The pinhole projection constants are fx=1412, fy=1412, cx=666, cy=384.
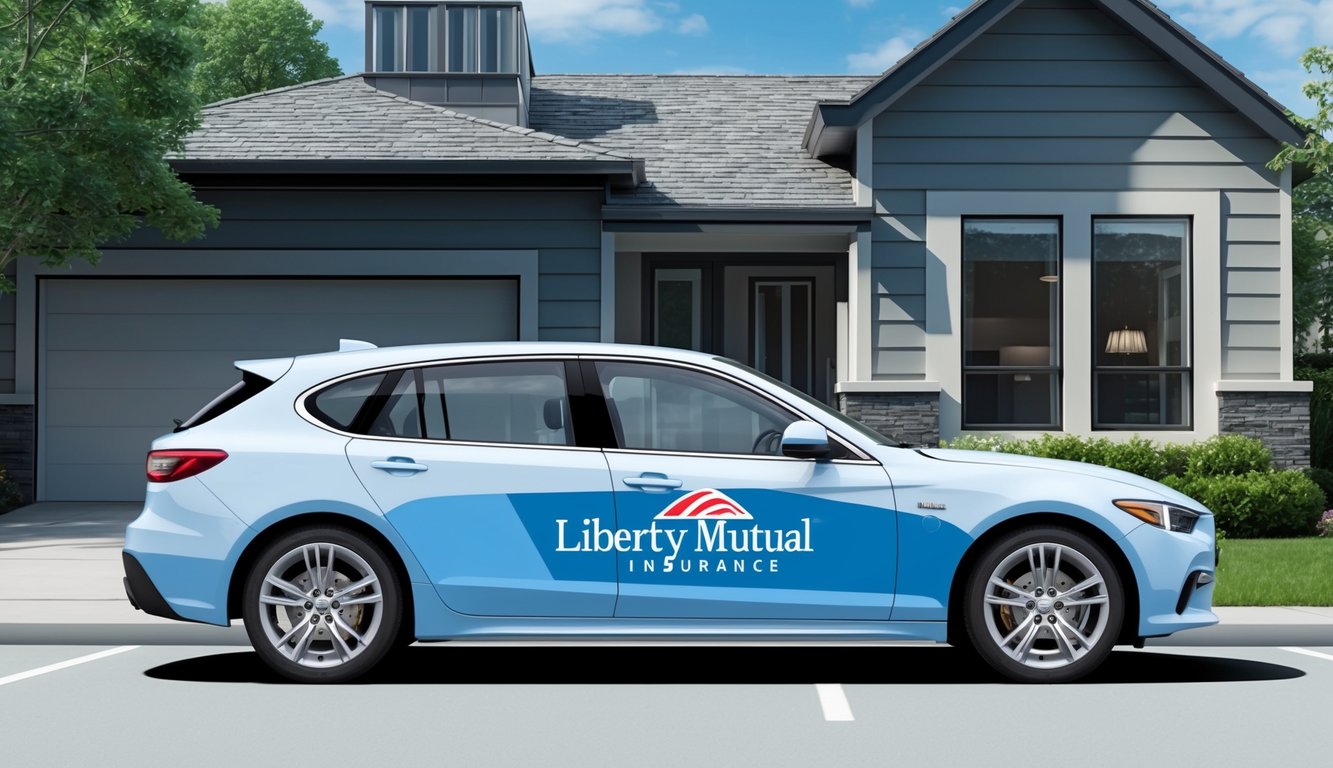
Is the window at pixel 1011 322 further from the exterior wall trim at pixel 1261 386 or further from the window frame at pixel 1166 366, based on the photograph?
the exterior wall trim at pixel 1261 386

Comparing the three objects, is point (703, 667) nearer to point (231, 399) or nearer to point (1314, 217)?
point (231, 399)

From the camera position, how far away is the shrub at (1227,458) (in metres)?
15.1

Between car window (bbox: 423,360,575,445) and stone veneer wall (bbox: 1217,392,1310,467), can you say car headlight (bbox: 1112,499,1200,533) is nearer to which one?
car window (bbox: 423,360,575,445)

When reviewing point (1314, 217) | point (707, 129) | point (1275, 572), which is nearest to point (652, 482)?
point (1275, 572)

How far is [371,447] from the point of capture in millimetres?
6980

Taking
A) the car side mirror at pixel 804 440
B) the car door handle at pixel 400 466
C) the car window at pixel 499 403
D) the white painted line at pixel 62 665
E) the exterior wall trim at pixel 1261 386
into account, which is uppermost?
the exterior wall trim at pixel 1261 386

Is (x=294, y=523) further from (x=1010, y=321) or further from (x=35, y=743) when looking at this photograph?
(x=1010, y=321)

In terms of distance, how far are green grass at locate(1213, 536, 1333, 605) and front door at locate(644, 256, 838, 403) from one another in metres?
5.90

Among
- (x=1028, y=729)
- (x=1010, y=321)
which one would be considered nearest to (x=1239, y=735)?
(x=1028, y=729)

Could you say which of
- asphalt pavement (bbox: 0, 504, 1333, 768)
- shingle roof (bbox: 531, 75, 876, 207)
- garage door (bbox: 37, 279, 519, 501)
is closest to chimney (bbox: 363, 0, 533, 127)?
shingle roof (bbox: 531, 75, 876, 207)

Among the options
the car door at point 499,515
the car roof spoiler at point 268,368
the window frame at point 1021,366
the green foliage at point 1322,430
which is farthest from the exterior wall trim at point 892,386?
the car roof spoiler at point 268,368

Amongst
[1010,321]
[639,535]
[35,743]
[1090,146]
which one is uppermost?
[1090,146]

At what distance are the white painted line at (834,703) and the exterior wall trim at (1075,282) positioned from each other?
8.98 metres

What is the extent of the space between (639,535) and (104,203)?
29.5 ft
